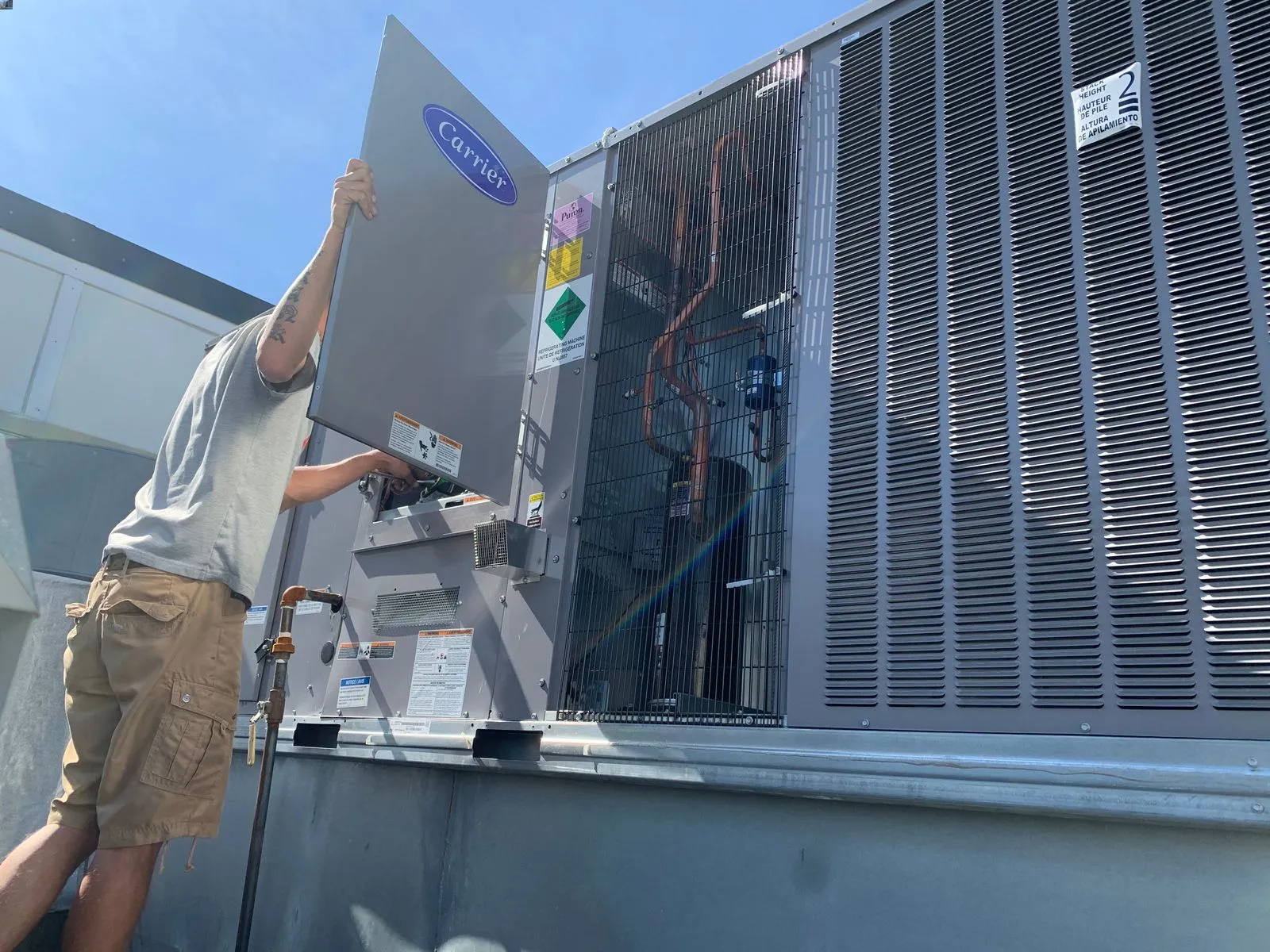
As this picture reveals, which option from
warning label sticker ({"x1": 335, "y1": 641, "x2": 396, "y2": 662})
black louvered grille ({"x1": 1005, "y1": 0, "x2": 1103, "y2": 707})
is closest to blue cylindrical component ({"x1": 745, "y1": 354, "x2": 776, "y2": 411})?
black louvered grille ({"x1": 1005, "y1": 0, "x2": 1103, "y2": 707})

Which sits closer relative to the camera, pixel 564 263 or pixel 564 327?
pixel 564 327

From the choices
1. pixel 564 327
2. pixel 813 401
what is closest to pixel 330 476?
pixel 564 327

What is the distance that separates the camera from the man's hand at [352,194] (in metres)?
2.43

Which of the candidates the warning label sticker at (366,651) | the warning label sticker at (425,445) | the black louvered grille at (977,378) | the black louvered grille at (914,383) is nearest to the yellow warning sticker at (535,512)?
the warning label sticker at (425,445)

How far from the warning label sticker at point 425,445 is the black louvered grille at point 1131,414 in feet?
5.49

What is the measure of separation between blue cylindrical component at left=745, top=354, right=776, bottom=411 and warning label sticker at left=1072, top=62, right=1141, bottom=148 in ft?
2.88

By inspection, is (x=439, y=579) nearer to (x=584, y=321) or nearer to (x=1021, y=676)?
(x=584, y=321)

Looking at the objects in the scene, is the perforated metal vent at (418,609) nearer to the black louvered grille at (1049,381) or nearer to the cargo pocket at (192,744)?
the cargo pocket at (192,744)

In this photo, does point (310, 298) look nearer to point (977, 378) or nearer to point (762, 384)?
point (762, 384)

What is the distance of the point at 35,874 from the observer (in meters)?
1.87

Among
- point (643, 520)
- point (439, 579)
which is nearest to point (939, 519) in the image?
point (643, 520)

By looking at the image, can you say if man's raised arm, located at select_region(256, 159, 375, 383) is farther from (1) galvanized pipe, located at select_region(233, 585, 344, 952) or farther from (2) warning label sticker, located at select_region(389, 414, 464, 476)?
(1) galvanized pipe, located at select_region(233, 585, 344, 952)

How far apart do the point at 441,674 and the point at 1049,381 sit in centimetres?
189

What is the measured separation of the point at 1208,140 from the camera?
1.92m
